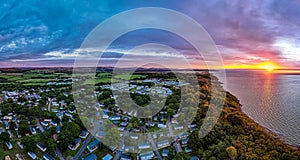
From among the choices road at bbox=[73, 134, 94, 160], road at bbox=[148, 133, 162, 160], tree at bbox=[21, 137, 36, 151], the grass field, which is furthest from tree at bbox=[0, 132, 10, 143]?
the grass field

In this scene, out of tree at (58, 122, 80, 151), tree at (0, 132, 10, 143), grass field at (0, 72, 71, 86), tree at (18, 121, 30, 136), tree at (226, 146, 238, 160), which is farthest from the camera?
grass field at (0, 72, 71, 86)

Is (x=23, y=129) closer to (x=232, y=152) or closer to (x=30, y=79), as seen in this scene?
(x=232, y=152)

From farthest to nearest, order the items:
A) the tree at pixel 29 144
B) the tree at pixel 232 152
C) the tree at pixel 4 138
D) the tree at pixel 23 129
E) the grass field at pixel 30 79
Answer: the grass field at pixel 30 79
the tree at pixel 23 129
the tree at pixel 4 138
the tree at pixel 29 144
the tree at pixel 232 152

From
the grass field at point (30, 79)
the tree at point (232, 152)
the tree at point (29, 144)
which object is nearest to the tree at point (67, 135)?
the tree at point (29, 144)

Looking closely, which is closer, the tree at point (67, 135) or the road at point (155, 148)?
the road at point (155, 148)

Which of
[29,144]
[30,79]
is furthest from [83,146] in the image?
[30,79]

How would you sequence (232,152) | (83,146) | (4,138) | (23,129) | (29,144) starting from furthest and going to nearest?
1. (23,129)
2. (83,146)
3. (4,138)
4. (29,144)
5. (232,152)

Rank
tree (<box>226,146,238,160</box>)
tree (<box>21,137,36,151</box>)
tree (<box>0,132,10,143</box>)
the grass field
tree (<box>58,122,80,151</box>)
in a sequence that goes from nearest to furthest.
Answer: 1. tree (<box>226,146,238,160</box>)
2. tree (<box>21,137,36,151</box>)
3. tree (<box>58,122,80,151</box>)
4. tree (<box>0,132,10,143</box>)
5. the grass field

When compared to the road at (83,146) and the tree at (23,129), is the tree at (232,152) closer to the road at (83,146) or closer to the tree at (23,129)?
the road at (83,146)

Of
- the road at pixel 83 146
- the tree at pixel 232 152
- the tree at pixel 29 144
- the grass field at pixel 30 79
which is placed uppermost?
the grass field at pixel 30 79

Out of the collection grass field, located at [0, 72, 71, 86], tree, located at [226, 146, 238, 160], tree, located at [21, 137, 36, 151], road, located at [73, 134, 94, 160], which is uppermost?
grass field, located at [0, 72, 71, 86]

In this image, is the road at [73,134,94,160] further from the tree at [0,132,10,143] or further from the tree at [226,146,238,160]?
the tree at [226,146,238,160]
